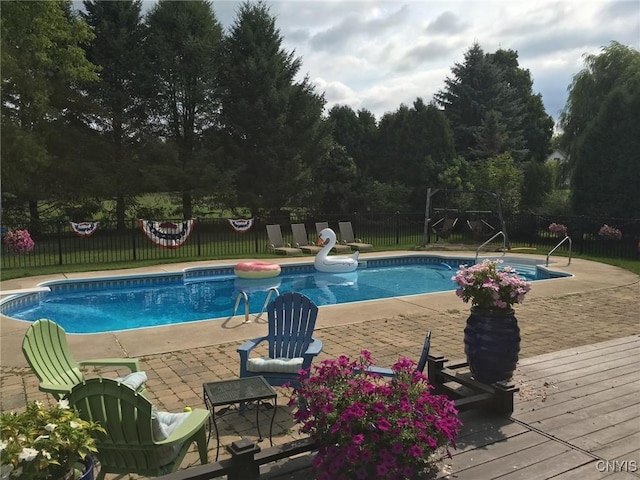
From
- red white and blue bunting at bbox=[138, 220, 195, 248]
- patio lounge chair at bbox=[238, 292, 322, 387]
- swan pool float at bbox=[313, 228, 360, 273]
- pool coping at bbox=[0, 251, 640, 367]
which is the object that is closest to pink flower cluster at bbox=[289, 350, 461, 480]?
patio lounge chair at bbox=[238, 292, 322, 387]

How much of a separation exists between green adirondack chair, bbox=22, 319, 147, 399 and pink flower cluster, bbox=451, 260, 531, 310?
2774 mm

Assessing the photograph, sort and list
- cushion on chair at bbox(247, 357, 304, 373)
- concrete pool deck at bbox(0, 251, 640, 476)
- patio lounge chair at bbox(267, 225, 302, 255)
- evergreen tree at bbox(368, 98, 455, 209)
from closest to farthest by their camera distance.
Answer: cushion on chair at bbox(247, 357, 304, 373)
concrete pool deck at bbox(0, 251, 640, 476)
patio lounge chair at bbox(267, 225, 302, 255)
evergreen tree at bbox(368, 98, 455, 209)

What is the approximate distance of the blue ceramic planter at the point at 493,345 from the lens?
4027 mm

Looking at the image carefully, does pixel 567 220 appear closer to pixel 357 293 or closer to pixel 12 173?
pixel 357 293

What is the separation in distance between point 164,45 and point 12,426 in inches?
940

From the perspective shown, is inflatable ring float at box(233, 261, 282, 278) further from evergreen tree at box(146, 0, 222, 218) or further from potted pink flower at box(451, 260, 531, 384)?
evergreen tree at box(146, 0, 222, 218)

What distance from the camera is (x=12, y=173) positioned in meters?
18.3

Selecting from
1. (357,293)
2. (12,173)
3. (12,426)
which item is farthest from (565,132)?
(12,426)

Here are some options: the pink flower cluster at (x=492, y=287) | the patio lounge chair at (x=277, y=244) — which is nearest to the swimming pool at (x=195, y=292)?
the patio lounge chair at (x=277, y=244)

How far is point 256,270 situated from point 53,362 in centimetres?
882

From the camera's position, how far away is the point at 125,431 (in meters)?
2.88

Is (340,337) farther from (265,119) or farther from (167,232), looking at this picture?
(265,119)

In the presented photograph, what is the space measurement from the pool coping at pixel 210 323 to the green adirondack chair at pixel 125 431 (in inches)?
132

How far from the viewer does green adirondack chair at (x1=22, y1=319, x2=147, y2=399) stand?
378cm
